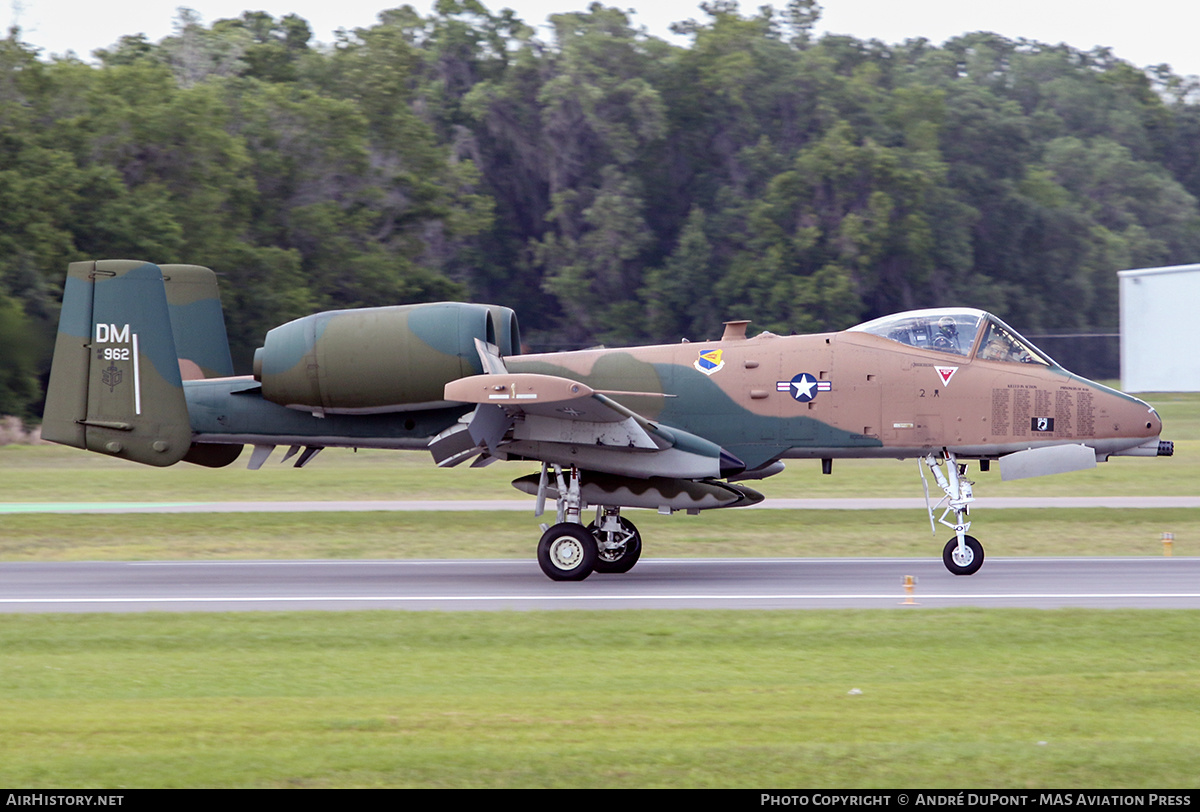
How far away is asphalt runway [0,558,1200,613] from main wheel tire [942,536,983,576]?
0.41 ft

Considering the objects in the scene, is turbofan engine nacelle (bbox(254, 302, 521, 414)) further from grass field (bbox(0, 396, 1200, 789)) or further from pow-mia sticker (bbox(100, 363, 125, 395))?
grass field (bbox(0, 396, 1200, 789))

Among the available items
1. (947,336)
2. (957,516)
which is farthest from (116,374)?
(957,516)

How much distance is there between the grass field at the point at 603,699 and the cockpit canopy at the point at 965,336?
15.1 ft

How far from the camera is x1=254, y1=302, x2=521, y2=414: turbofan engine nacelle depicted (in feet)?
55.8

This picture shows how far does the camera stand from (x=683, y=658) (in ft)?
37.4

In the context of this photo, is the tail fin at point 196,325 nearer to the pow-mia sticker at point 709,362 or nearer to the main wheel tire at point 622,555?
the main wheel tire at point 622,555

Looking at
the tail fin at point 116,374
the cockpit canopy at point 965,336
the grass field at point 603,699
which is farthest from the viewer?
the tail fin at point 116,374

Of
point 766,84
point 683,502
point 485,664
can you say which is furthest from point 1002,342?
point 766,84

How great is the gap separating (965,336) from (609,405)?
186 inches

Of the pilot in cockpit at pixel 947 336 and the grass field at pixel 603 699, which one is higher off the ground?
the pilot in cockpit at pixel 947 336

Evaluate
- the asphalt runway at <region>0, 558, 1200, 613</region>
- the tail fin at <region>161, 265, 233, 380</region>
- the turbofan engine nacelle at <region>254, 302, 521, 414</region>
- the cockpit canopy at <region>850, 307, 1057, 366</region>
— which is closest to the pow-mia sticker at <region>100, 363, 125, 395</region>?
the tail fin at <region>161, 265, 233, 380</region>

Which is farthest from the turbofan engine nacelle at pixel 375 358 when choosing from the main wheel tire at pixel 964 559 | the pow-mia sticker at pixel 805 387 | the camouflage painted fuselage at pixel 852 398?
the main wheel tire at pixel 964 559

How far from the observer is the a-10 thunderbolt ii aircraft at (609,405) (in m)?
16.8

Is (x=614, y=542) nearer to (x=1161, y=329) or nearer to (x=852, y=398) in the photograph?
(x=852, y=398)
